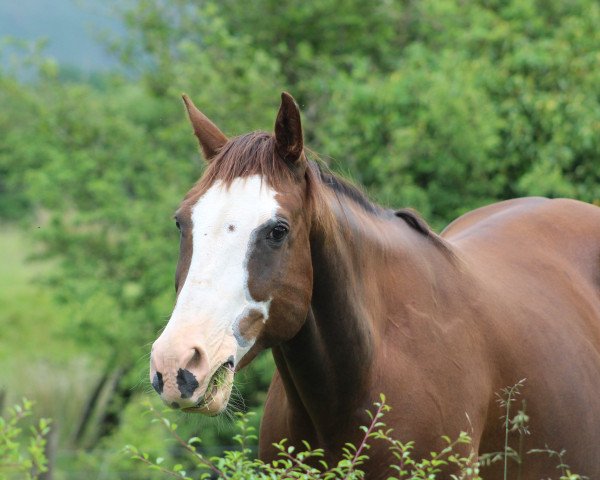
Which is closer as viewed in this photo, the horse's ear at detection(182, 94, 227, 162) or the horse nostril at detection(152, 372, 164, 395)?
the horse nostril at detection(152, 372, 164, 395)

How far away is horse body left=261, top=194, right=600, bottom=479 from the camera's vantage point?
3627 millimetres

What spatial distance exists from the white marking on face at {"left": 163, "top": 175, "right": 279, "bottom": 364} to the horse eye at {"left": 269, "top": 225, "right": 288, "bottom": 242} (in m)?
0.04

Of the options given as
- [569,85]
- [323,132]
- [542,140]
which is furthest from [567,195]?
[323,132]

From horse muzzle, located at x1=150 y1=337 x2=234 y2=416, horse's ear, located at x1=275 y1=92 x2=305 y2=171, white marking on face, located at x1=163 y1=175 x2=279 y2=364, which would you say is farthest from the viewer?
horse's ear, located at x1=275 y1=92 x2=305 y2=171

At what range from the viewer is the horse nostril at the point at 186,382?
3010 millimetres

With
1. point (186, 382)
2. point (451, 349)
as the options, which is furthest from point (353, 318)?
point (186, 382)

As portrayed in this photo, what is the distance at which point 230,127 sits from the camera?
12.4 meters

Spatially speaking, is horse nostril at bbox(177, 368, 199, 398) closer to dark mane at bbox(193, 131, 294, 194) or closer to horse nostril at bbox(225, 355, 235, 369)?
horse nostril at bbox(225, 355, 235, 369)

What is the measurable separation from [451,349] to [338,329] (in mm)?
450

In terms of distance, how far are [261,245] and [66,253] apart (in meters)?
12.0

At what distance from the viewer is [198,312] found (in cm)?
313

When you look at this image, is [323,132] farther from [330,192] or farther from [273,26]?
[330,192]

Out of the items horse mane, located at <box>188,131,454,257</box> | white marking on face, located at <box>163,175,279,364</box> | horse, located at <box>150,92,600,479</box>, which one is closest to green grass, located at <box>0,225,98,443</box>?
horse, located at <box>150,92,600,479</box>

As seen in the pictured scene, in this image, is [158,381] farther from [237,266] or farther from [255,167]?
[255,167]
